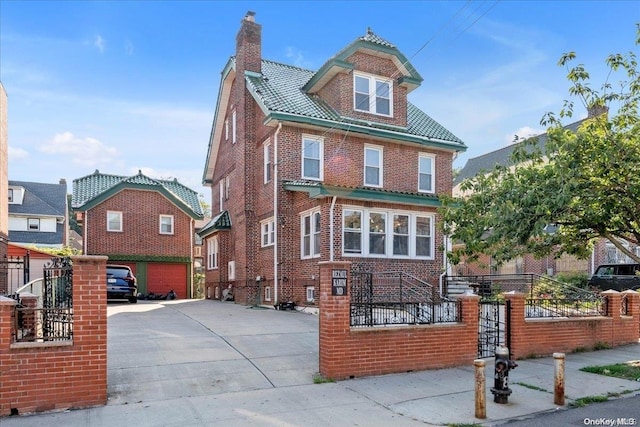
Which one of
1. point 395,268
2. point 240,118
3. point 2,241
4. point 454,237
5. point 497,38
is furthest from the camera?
point 240,118

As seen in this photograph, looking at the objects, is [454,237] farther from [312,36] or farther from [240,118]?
[240,118]

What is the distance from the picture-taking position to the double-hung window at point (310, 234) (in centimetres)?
1558

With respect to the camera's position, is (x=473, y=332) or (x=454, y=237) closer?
(x=473, y=332)

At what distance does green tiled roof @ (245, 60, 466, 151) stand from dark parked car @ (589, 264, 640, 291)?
7834mm

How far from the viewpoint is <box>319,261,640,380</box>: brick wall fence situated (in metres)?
7.64

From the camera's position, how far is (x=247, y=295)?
59.3 feet

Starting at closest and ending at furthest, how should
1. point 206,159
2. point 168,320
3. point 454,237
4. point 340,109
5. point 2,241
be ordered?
point 454,237
point 168,320
point 2,241
point 340,109
point 206,159

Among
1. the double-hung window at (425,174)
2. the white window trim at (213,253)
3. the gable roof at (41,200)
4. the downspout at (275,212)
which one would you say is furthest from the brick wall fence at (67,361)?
→ the gable roof at (41,200)

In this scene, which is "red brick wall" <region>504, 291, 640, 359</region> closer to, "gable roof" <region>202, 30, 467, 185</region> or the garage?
"gable roof" <region>202, 30, 467, 185</region>

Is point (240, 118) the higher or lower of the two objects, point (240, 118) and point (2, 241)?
the higher

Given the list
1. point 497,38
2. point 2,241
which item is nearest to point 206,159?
point 2,241

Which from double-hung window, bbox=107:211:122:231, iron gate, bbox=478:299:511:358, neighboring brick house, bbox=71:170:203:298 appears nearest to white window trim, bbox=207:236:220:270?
neighboring brick house, bbox=71:170:203:298

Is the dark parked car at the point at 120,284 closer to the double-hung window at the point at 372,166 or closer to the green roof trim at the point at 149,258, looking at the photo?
the green roof trim at the point at 149,258

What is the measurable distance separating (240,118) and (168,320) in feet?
32.7
